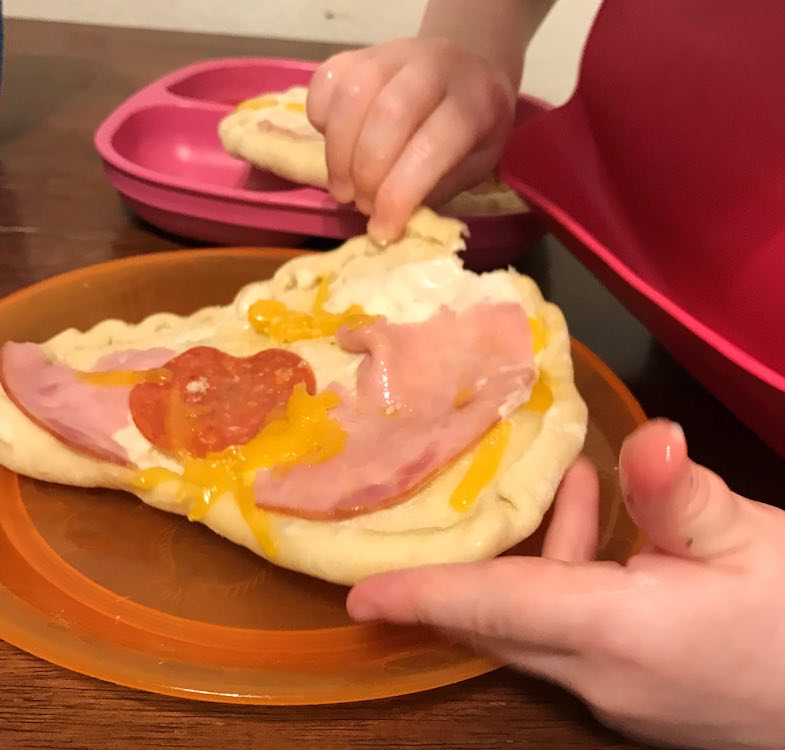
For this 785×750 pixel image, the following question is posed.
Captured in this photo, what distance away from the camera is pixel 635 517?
0.37m

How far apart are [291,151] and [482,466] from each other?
0.43 meters

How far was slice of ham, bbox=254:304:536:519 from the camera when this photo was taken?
521mm

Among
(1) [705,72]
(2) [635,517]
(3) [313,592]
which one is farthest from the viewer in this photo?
(1) [705,72]

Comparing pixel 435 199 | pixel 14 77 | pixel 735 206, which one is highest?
pixel 735 206

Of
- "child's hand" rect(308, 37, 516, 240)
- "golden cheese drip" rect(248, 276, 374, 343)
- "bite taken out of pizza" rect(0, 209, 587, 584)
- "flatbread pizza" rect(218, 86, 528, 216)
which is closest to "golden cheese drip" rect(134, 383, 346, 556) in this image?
"bite taken out of pizza" rect(0, 209, 587, 584)

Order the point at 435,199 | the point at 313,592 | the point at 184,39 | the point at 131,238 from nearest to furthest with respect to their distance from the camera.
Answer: the point at 313,592, the point at 435,199, the point at 131,238, the point at 184,39

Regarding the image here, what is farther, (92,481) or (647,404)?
(647,404)

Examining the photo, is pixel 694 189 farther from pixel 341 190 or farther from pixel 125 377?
pixel 125 377

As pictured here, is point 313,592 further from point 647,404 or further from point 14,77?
point 14,77

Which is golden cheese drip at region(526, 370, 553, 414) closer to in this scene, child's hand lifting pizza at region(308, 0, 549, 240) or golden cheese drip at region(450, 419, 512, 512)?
golden cheese drip at region(450, 419, 512, 512)

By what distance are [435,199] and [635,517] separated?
466mm

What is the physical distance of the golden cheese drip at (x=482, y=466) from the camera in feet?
1.73

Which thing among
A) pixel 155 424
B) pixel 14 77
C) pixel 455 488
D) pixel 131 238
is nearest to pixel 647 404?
pixel 455 488

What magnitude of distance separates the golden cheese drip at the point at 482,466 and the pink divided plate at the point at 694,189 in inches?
5.5
